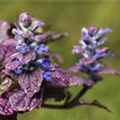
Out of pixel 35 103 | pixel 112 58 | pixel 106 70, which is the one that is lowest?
pixel 112 58

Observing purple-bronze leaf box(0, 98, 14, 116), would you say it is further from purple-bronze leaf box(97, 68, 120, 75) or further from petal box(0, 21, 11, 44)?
purple-bronze leaf box(97, 68, 120, 75)

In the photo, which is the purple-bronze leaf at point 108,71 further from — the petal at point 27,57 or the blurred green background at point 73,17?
the blurred green background at point 73,17

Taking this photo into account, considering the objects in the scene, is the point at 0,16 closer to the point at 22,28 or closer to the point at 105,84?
the point at 105,84

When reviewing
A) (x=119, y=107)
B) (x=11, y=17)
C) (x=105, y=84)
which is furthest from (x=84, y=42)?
(x=11, y=17)

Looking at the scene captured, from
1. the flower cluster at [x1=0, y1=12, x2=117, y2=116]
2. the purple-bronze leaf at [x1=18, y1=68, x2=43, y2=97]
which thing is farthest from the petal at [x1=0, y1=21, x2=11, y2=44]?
the purple-bronze leaf at [x1=18, y1=68, x2=43, y2=97]

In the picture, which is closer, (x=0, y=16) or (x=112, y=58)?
(x=112, y=58)

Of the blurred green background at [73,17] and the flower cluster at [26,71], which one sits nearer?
the flower cluster at [26,71]

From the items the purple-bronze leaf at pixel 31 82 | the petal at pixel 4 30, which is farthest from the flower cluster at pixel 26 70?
the petal at pixel 4 30
